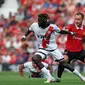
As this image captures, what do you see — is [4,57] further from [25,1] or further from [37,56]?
[37,56]

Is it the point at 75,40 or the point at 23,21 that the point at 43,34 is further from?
the point at 23,21

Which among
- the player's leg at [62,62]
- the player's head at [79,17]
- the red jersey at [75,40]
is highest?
the player's head at [79,17]

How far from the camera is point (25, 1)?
26.5 meters

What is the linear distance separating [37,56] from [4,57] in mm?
10508

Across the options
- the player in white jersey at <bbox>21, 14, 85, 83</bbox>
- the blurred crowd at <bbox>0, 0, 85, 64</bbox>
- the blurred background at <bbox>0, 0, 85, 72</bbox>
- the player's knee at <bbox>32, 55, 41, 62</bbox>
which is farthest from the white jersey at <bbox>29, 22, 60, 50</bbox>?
the blurred crowd at <bbox>0, 0, 85, 64</bbox>

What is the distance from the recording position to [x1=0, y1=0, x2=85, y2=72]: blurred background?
921 inches

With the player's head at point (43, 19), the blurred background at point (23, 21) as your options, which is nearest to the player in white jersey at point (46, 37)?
the player's head at point (43, 19)

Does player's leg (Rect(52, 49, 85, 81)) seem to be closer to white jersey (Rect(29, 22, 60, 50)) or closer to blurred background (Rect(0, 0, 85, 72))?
white jersey (Rect(29, 22, 60, 50))

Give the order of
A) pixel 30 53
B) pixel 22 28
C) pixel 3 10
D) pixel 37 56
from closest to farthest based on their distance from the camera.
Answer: pixel 37 56, pixel 30 53, pixel 22 28, pixel 3 10

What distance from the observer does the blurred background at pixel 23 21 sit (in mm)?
23391

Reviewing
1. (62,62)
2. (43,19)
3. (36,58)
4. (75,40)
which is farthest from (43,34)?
(75,40)

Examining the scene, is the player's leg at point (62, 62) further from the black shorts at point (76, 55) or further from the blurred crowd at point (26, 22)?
the blurred crowd at point (26, 22)

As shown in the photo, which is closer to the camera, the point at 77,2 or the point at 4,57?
the point at 4,57

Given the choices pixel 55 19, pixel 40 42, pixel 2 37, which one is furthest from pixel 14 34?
pixel 40 42
